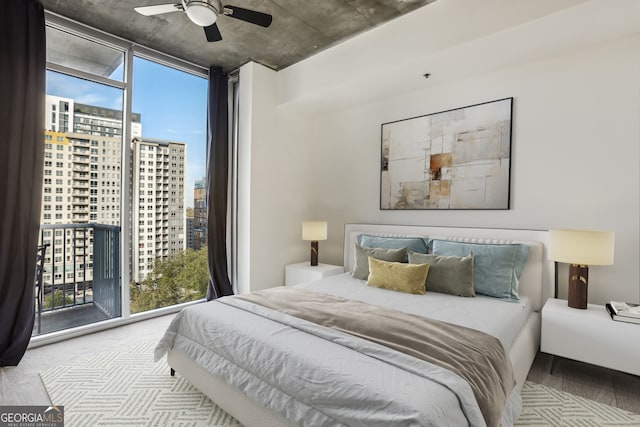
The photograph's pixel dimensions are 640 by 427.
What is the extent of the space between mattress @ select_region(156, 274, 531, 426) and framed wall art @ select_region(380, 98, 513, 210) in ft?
3.75

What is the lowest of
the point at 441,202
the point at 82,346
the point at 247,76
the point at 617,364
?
the point at 82,346

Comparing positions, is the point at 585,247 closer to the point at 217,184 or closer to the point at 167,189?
the point at 217,184

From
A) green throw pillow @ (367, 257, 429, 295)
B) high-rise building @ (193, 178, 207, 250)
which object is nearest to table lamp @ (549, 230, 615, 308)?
green throw pillow @ (367, 257, 429, 295)

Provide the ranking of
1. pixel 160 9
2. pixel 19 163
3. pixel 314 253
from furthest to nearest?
pixel 314 253 → pixel 19 163 → pixel 160 9

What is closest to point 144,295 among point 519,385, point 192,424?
point 192,424

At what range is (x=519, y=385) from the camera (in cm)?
198

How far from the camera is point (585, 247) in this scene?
2227mm

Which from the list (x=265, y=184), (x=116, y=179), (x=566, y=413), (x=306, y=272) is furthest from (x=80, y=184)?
(x=566, y=413)

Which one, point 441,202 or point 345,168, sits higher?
point 345,168

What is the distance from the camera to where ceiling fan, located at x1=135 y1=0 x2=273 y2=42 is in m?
2.02

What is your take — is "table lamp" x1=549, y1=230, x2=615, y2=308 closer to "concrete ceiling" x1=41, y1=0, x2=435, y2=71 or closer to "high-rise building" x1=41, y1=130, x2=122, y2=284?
"concrete ceiling" x1=41, y1=0, x2=435, y2=71

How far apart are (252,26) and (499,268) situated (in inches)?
121

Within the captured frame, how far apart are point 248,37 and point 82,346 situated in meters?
3.28

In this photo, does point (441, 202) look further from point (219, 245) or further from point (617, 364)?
point (219, 245)
